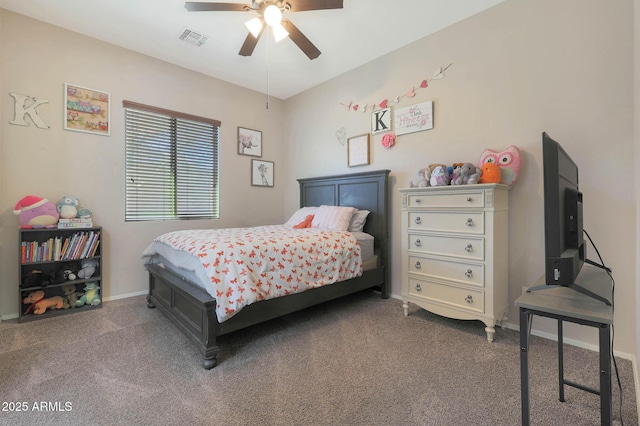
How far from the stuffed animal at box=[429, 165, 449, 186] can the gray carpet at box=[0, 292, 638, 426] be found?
125 cm

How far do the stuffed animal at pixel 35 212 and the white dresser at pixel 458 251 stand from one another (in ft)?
10.9

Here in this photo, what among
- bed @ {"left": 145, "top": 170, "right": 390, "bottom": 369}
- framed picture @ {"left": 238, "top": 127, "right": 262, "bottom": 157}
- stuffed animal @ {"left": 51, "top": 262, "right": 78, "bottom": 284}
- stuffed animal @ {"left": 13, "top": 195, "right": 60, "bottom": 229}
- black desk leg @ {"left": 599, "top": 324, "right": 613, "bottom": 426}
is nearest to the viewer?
black desk leg @ {"left": 599, "top": 324, "right": 613, "bottom": 426}

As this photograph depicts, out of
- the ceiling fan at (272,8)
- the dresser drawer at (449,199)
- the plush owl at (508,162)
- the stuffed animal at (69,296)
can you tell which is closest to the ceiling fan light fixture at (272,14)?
the ceiling fan at (272,8)

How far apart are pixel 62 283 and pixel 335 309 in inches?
103

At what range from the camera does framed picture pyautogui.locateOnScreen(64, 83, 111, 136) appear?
282 centimetres

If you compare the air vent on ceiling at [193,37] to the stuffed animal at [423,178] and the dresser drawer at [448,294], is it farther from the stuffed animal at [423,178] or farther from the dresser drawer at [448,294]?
the dresser drawer at [448,294]

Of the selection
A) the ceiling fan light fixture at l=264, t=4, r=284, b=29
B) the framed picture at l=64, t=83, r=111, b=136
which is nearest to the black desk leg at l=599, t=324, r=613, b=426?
the ceiling fan light fixture at l=264, t=4, r=284, b=29

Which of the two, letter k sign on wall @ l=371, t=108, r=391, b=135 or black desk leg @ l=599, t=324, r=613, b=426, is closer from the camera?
black desk leg @ l=599, t=324, r=613, b=426

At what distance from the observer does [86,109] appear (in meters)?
2.91

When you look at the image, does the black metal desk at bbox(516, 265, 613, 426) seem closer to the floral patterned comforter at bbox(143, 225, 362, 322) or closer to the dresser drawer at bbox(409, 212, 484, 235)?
the dresser drawer at bbox(409, 212, 484, 235)

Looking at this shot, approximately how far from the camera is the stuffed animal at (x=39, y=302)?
255cm

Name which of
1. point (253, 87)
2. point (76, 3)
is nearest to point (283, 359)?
point (76, 3)

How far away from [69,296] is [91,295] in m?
0.18

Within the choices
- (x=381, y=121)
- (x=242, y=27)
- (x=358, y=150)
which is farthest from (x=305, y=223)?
(x=242, y=27)
